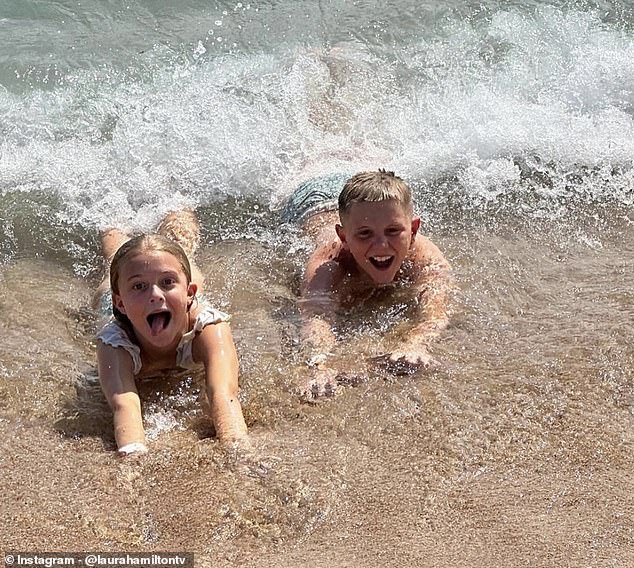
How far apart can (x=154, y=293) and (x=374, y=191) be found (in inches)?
54.1

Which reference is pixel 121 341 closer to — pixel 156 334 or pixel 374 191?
pixel 156 334

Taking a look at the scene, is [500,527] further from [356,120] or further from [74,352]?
[356,120]

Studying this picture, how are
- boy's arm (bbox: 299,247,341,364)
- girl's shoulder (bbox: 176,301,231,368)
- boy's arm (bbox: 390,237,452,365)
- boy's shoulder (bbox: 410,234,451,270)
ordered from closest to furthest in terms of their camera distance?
boy's arm (bbox: 390,237,452,365), girl's shoulder (bbox: 176,301,231,368), boy's arm (bbox: 299,247,341,364), boy's shoulder (bbox: 410,234,451,270)

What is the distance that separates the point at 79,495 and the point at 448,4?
23.2 ft

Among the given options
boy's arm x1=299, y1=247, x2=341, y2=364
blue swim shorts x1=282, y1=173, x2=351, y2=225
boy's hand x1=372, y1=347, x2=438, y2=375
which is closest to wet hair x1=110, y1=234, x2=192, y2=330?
boy's arm x1=299, y1=247, x2=341, y2=364

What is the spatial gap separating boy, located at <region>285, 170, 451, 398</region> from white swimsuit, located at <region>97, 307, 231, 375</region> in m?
0.51

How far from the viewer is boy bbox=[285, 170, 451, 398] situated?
4508 mm

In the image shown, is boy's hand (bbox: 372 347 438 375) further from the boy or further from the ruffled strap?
the ruffled strap

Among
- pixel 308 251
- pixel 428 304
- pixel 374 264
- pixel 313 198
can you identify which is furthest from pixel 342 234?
pixel 313 198

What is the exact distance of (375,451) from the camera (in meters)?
3.32

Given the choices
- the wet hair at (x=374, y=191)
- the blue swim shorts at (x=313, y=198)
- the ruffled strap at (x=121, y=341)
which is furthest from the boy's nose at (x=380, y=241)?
the ruffled strap at (x=121, y=341)

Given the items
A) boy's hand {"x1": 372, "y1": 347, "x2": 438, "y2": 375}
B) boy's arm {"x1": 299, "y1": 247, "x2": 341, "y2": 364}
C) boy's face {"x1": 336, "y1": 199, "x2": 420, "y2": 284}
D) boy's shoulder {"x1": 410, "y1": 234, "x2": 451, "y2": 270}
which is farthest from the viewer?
boy's shoulder {"x1": 410, "y1": 234, "x2": 451, "y2": 270}

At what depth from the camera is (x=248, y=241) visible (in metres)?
5.57

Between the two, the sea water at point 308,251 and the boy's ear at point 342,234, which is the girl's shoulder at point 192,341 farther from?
the boy's ear at point 342,234
